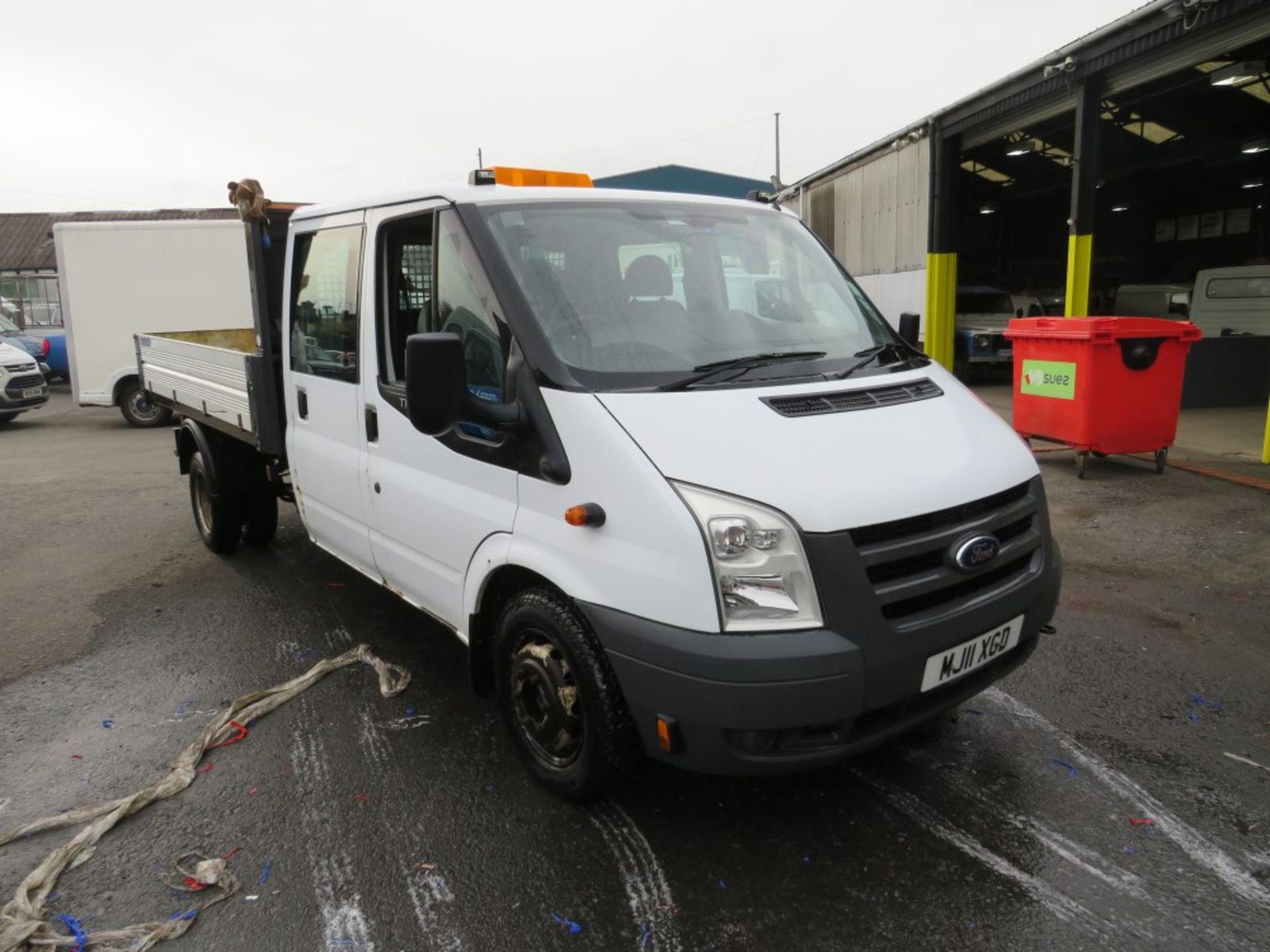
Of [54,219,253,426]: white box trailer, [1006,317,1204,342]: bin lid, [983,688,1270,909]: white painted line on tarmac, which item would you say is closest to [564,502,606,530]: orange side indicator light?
[983,688,1270,909]: white painted line on tarmac

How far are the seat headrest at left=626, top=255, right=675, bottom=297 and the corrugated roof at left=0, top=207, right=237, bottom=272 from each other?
2583cm

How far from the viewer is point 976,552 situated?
2705 millimetres

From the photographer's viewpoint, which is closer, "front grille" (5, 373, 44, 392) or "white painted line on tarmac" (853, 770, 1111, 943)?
"white painted line on tarmac" (853, 770, 1111, 943)

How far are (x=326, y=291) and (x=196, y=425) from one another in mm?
2532

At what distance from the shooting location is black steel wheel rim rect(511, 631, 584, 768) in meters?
2.91

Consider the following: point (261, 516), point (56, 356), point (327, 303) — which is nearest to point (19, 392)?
point (56, 356)

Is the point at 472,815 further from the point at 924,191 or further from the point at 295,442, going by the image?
the point at 924,191

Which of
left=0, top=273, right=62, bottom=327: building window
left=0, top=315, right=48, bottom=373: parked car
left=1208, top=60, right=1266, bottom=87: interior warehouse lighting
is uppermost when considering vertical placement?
left=1208, top=60, right=1266, bottom=87: interior warehouse lighting

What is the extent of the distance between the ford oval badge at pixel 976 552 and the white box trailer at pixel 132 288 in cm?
1265

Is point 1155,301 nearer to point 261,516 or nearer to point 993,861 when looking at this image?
point 261,516

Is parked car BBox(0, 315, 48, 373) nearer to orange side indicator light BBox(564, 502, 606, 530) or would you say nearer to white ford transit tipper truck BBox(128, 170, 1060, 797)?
white ford transit tipper truck BBox(128, 170, 1060, 797)

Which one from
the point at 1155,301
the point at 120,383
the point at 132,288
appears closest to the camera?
the point at 132,288

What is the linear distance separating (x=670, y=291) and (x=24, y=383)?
47.8 feet

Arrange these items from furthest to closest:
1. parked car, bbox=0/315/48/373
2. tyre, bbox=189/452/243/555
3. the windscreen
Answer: parked car, bbox=0/315/48/373
tyre, bbox=189/452/243/555
the windscreen
